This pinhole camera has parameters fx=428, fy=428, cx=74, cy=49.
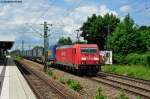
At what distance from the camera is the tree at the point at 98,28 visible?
88.7 meters

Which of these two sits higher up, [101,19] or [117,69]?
[101,19]

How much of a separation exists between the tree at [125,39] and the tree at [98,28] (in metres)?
21.9

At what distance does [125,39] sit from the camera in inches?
2482

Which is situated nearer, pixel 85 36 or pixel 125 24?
pixel 125 24

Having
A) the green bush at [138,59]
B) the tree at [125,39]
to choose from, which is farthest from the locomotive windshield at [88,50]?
the tree at [125,39]

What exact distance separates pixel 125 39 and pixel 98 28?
1112 inches

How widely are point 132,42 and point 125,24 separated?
9.83ft

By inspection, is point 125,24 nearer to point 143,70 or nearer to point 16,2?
point 143,70

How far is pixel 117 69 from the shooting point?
1789 inches

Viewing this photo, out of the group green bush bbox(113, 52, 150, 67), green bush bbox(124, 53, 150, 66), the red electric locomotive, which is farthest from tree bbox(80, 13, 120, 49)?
the red electric locomotive

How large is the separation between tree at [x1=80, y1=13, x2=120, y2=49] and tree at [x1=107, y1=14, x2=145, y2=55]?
2194 cm

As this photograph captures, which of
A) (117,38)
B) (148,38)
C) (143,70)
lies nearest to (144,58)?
(143,70)

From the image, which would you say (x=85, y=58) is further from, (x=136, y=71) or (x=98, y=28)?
(x=98, y=28)

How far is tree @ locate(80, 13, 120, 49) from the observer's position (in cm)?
8869
